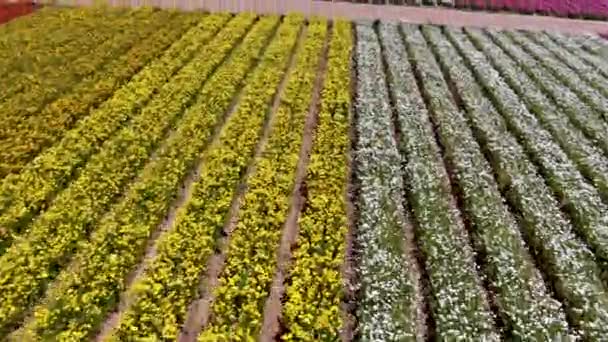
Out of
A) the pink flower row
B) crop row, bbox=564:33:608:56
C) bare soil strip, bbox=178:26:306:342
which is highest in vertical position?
the pink flower row

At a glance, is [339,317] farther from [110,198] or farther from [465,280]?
[110,198]

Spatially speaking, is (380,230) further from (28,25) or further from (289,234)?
(28,25)

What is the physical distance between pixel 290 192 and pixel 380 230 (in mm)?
3336

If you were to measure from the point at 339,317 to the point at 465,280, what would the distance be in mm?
3550

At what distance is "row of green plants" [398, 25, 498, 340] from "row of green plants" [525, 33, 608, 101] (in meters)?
11.5

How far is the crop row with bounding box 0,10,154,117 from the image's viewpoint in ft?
78.8

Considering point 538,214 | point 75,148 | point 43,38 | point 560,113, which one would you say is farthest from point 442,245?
point 43,38

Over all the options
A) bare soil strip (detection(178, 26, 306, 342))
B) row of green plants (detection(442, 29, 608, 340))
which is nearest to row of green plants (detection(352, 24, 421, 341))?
row of green plants (detection(442, 29, 608, 340))

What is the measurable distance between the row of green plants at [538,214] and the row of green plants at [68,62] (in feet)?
51.9

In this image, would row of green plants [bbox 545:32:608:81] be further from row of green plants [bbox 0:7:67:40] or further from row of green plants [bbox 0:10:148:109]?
row of green plants [bbox 0:7:67:40]

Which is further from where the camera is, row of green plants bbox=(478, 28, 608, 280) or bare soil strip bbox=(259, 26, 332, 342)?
row of green plants bbox=(478, 28, 608, 280)

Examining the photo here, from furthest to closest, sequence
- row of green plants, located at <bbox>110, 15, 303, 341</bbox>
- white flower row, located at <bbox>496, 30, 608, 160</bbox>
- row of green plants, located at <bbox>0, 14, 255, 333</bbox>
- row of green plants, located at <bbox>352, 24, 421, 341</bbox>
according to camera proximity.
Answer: white flower row, located at <bbox>496, 30, 608, 160</bbox>
row of green plants, located at <bbox>0, 14, 255, 333</bbox>
row of green plants, located at <bbox>352, 24, 421, 341</bbox>
row of green plants, located at <bbox>110, 15, 303, 341</bbox>

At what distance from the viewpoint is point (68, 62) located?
2889cm

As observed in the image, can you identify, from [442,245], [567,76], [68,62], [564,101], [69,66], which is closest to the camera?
[442,245]
